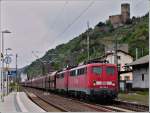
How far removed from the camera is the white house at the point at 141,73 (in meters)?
52.8

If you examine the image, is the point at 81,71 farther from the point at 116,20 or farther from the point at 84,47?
the point at 116,20

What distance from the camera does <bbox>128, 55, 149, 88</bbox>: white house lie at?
52.8m

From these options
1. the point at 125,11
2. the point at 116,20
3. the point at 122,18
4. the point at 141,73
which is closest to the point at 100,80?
the point at 141,73

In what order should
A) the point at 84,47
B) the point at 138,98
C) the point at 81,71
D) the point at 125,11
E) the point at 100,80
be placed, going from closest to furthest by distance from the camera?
the point at 100,80
the point at 81,71
the point at 138,98
the point at 84,47
the point at 125,11

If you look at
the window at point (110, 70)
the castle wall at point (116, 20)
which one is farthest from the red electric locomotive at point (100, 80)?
the castle wall at point (116, 20)

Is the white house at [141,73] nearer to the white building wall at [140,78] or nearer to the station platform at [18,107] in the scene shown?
the white building wall at [140,78]

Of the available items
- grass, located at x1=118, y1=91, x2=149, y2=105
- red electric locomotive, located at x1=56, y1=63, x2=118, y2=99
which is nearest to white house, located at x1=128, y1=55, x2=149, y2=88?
grass, located at x1=118, y1=91, x2=149, y2=105

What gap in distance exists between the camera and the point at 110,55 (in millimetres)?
96188

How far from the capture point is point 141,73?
54.8 m

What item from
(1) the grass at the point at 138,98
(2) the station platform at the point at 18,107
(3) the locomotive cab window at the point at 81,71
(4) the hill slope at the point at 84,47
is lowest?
(2) the station platform at the point at 18,107

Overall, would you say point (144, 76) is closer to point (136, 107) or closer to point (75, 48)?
point (136, 107)

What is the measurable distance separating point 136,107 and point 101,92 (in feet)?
15.5

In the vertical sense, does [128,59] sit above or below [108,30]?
below

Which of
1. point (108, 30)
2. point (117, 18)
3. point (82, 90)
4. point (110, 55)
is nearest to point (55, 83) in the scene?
point (82, 90)
